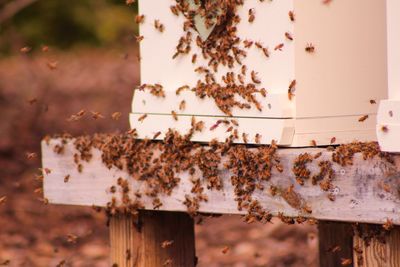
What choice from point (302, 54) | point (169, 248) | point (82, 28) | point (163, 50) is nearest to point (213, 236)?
point (169, 248)

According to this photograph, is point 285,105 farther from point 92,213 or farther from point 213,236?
point 92,213

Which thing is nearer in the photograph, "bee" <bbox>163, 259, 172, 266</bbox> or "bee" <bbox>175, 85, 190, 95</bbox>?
"bee" <bbox>175, 85, 190, 95</bbox>

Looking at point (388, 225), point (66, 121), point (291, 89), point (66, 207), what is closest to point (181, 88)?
point (291, 89)

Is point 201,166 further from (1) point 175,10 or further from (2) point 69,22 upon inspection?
(2) point 69,22

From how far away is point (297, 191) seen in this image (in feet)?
11.5

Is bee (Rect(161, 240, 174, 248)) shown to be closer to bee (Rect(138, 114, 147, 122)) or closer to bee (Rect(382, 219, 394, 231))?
bee (Rect(138, 114, 147, 122))

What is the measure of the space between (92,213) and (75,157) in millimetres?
5433

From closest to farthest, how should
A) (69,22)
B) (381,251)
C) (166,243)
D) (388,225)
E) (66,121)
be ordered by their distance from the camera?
1. (388,225)
2. (381,251)
3. (166,243)
4. (66,121)
5. (69,22)

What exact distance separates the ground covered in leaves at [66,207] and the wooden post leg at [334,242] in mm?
433

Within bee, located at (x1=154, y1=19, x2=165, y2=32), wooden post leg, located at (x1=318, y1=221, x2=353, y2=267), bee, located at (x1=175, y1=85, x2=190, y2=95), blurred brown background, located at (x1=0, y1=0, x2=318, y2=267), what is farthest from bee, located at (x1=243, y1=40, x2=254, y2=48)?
wooden post leg, located at (x1=318, y1=221, x2=353, y2=267)

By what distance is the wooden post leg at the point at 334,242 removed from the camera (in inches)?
188

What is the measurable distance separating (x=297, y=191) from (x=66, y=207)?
7.01 metres

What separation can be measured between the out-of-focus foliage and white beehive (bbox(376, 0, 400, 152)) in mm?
12131

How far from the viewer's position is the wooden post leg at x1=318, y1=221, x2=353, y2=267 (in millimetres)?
4766
